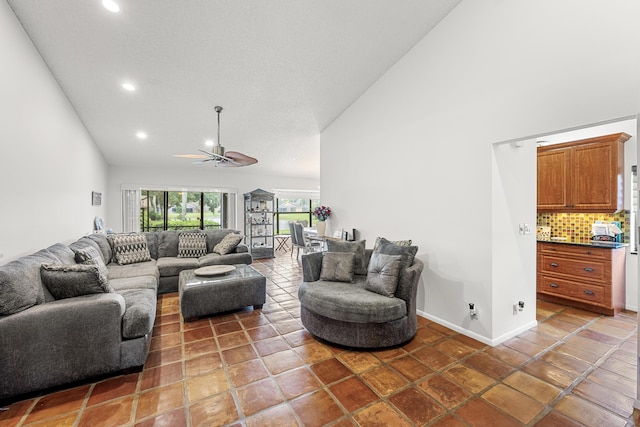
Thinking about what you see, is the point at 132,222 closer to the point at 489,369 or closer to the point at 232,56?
the point at 232,56

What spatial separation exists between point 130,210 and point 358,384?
6943 mm

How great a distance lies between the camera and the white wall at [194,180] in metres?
6.62

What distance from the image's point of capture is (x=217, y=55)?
3.21 metres

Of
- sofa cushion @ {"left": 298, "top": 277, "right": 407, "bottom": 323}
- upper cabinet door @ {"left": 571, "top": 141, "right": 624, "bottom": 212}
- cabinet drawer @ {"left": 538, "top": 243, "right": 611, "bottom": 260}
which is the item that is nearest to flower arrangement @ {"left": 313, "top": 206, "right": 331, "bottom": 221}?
sofa cushion @ {"left": 298, "top": 277, "right": 407, "bottom": 323}

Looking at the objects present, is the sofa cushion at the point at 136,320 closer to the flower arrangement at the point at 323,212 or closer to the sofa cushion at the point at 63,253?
the sofa cushion at the point at 63,253

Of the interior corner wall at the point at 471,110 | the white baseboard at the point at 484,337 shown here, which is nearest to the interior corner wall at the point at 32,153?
the interior corner wall at the point at 471,110

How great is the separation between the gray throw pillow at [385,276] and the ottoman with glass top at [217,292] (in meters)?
1.39

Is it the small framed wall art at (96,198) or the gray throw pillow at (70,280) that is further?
the small framed wall art at (96,198)

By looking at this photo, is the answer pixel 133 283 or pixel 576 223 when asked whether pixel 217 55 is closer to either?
pixel 133 283

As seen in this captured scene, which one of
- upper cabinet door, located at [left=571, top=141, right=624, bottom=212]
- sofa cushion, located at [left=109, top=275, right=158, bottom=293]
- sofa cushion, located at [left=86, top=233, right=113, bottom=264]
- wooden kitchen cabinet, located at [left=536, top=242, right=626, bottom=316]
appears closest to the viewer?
sofa cushion, located at [left=109, top=275, right=158, bottom=293]

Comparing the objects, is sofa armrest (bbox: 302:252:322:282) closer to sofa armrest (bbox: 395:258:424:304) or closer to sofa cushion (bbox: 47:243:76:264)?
sofa armrest (bbox: 395:258:424:304)

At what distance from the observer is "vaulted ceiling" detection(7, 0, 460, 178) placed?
264 cm

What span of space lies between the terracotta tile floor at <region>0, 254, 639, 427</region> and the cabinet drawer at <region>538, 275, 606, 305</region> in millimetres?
452

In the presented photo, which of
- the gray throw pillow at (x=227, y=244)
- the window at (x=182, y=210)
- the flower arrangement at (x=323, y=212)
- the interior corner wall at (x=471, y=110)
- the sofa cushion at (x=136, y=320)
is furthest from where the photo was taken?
the window at (x=182, y=210)
